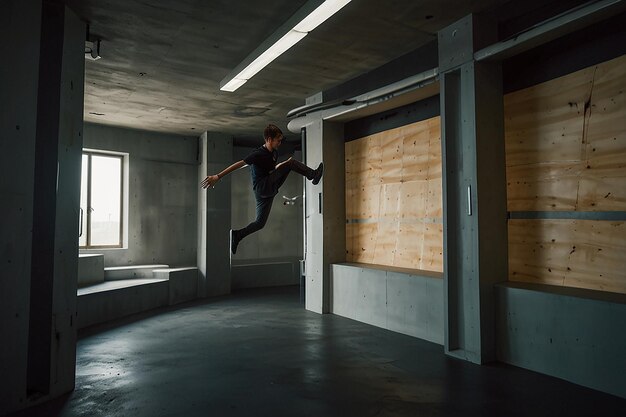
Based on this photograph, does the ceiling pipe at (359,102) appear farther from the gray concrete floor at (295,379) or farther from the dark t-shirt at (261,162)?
the gray concrete floor at (295,379)

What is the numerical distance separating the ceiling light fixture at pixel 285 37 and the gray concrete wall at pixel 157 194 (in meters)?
3.64

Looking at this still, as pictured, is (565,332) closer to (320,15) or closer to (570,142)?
(570,142)

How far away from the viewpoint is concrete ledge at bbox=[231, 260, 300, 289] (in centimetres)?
943

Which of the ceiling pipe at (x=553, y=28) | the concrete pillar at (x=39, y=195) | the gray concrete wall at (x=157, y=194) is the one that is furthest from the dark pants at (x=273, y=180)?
the gray concrete wall at (x=157, y=194)

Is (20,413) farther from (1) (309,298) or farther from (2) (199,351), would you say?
(1) (309,298)

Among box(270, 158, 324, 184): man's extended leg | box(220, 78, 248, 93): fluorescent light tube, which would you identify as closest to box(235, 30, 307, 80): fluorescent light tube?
box(220, 78, 248, 93): fluorescent light tube

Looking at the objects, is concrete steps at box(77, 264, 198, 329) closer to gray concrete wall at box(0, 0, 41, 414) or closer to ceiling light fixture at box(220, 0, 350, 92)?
gray concrete wall at box(0, 0, 41, 414)

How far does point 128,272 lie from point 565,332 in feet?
22.4

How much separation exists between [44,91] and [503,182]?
4171 millimetres

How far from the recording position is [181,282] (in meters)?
7.95

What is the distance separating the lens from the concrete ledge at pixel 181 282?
7.69 m

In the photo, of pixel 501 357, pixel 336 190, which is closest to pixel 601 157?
pixel 501 357

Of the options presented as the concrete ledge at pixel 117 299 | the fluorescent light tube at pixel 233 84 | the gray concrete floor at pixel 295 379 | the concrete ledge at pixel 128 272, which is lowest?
the gray concrete floor at pixel 295 379

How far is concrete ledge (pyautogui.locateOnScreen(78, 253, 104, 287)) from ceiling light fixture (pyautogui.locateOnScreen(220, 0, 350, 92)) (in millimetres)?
3722
